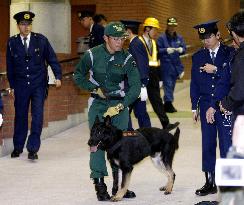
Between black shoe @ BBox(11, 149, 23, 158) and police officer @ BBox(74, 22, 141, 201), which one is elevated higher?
police officer @ BBox(74, 22, 141, 201)

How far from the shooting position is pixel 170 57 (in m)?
13.7

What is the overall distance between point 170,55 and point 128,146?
7.75 m

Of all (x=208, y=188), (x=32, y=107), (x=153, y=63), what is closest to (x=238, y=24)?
(x=208, y=188)

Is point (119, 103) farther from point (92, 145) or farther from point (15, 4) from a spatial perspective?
point (15, 4)

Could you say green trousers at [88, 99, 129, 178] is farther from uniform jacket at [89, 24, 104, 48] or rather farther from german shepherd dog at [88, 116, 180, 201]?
uniform jacket at [89, 24, 104, 48]

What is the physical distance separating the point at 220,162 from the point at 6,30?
575 inches

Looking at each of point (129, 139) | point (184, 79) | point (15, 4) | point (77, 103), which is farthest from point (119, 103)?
point (184, 79)

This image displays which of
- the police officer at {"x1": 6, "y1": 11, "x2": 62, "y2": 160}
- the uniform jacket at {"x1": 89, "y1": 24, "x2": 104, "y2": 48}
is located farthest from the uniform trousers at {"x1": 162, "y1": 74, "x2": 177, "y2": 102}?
the police officer at {"x1": 6, "y1": 11, "x2": 62, "y2": 160}

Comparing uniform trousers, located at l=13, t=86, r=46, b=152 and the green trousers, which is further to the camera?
uniform trousers, located at l=13, t=86, r=46, b=152

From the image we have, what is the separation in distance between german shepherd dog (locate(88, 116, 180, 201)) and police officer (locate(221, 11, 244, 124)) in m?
1.41

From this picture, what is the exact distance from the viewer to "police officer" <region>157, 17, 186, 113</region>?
43.6 ft

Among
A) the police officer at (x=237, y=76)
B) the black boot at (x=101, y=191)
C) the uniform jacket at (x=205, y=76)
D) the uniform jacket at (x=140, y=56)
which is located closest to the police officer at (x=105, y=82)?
the black boot at (x=101, y=191)

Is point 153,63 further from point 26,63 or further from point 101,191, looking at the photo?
point 101,191

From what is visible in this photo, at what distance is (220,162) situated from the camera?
2.77 m
